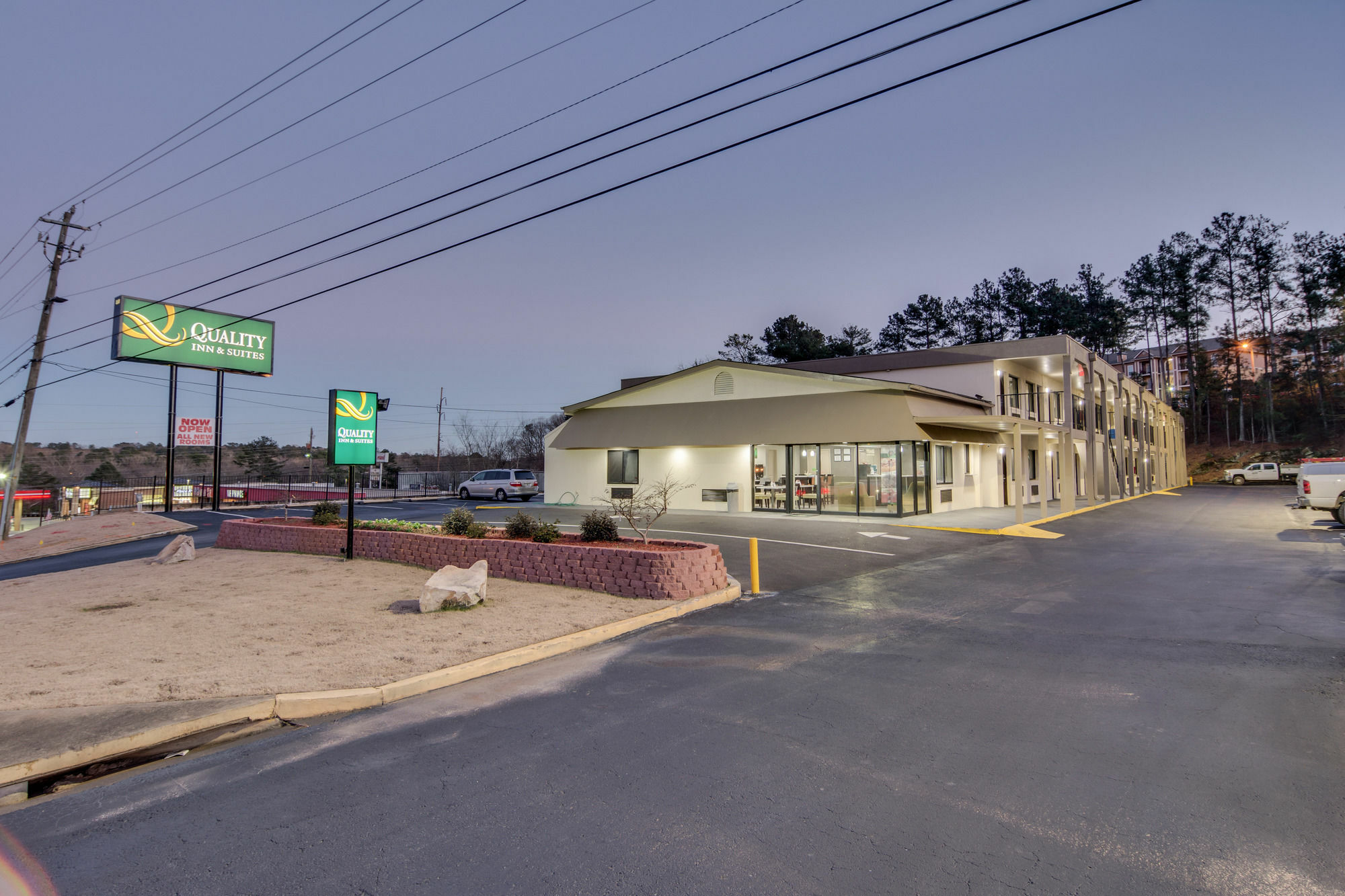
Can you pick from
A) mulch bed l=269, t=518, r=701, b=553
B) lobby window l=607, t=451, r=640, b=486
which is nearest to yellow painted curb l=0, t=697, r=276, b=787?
mulch bed l=269, t=518, r=701, b=553

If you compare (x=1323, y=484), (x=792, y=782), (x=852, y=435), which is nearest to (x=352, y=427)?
(x=792, y=782)

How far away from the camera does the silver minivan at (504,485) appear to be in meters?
37.5

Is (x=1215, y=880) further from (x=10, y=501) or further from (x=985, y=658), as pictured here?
(x=10, y=501)

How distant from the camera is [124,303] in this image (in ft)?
104

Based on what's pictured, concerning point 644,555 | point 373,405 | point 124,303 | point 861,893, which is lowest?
point 861,893

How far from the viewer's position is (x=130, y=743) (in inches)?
197

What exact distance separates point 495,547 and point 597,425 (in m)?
18.7

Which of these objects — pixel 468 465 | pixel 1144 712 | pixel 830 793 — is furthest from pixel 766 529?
pixel 468 465

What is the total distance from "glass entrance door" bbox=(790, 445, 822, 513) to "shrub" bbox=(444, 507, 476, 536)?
14387mm

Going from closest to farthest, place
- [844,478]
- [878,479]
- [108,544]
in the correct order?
[108,544] → [878,479] → [844,478]

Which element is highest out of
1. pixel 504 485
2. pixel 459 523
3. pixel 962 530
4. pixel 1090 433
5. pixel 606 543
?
pixel 1090 433

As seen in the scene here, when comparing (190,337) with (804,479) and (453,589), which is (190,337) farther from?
(453,589)

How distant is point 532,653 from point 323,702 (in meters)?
2.16

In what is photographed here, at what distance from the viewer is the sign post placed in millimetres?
13891
